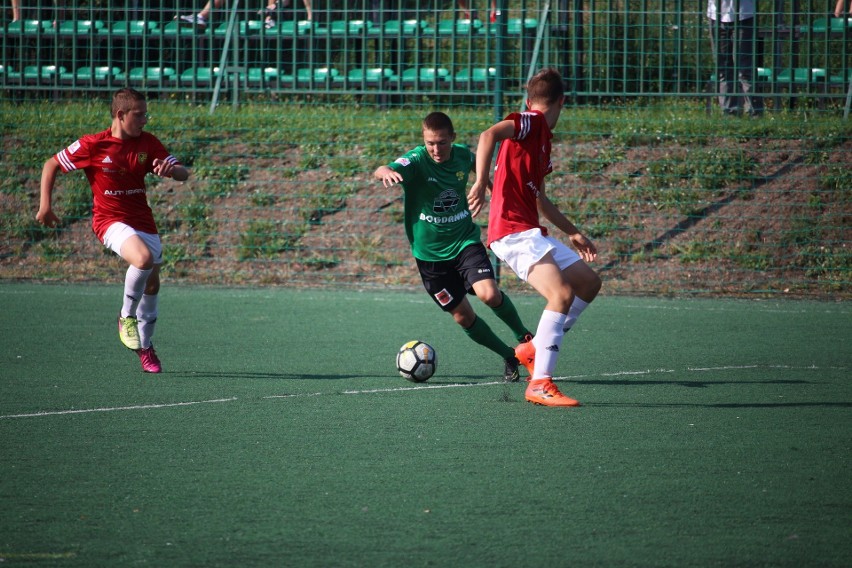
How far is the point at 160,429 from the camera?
494cm

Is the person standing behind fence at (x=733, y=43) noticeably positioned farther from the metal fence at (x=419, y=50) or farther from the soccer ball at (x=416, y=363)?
the soccer ball at (x=416, y=363)

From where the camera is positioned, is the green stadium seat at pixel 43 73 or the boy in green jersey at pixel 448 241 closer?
the boy in green jersey at pixel 448 241

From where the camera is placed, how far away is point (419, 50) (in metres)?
12.6

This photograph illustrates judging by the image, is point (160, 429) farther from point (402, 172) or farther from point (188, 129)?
point (188, 129)

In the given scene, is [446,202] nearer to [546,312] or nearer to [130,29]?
[546,312]

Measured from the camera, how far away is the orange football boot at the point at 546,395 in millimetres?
5457

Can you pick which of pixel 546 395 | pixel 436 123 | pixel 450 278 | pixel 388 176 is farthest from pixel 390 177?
pixel 546 395

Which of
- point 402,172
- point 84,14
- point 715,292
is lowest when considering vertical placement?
point 715,292

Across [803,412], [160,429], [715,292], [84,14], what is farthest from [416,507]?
[84,14]

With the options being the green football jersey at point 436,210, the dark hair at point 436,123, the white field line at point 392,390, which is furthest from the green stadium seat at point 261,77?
the white field line at point 392,390

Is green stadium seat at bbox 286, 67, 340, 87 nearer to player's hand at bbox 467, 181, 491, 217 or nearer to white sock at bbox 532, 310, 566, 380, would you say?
player's hand at bbox 467, 181, 491, 217

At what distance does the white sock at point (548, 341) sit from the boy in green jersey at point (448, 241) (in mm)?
826

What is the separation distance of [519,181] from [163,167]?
2.27 metres

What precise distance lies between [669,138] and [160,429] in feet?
29.5
